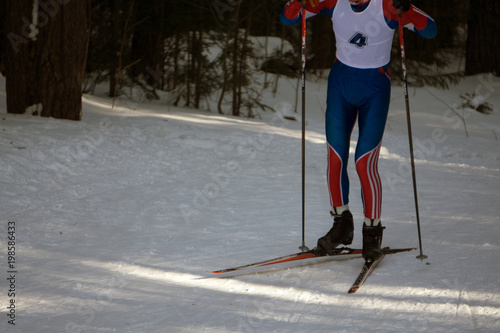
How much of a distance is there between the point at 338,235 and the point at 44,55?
6617mm

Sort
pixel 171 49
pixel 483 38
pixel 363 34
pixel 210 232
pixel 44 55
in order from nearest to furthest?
pixel 363 34
pixel 210 232
pixel 44 55
pixel 171 49
pixel 483 38

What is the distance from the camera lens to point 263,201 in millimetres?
6539

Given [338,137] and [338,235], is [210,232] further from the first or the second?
[338,137]

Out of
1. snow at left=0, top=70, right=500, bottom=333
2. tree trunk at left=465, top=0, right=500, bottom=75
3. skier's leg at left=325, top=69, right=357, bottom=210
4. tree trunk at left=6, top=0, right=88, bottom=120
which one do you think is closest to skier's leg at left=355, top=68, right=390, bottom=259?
skier's leg at left=325, top=69, right=357, bottom=210

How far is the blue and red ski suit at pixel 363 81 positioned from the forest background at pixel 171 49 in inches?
241

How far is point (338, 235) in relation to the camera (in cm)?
440

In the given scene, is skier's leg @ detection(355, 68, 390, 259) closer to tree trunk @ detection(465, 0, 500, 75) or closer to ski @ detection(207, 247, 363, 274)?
ski @ detection(207, 247, 363, 274)

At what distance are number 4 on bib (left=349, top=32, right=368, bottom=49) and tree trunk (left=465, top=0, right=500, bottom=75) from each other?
17024 mm

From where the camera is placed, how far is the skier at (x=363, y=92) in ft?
13.8

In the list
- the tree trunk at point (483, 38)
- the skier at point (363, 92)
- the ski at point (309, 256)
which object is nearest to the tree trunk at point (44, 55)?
the skier at point (363, 92)

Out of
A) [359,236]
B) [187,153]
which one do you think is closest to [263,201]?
[359,236]

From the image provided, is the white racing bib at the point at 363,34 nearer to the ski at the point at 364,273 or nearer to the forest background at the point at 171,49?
the ski at the point at 364,273

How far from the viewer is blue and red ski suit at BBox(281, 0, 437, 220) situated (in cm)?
420

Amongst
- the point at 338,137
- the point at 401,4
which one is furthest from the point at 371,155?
the point at 401,4
